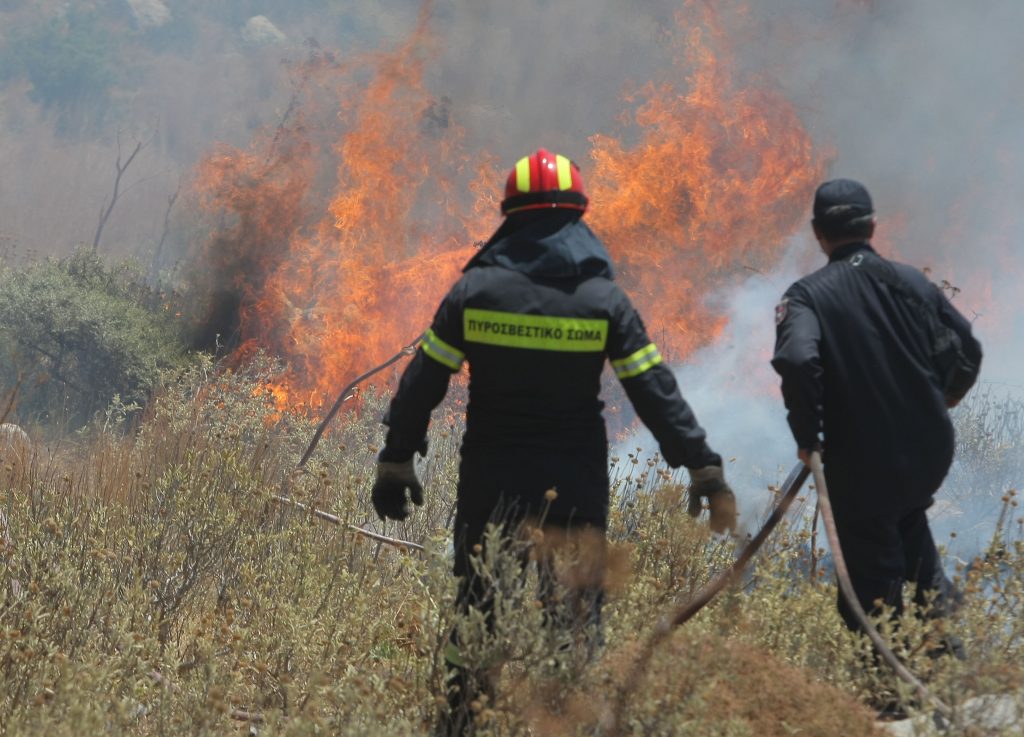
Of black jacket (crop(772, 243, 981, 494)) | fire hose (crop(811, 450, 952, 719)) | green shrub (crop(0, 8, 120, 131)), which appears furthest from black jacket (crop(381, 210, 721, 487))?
green shrub (crop(0, 8, 120, 131))

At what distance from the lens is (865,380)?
3641mm

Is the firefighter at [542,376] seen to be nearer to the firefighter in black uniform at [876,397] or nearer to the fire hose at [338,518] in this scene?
the fire hose at [338,518]

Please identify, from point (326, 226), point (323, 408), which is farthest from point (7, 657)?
point (326, 226)

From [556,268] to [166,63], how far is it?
5025 centimetres

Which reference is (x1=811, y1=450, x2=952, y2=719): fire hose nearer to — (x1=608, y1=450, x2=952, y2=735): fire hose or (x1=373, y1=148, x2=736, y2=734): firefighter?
(x1=608, y1=450, x2=952, y2=735): fire hose

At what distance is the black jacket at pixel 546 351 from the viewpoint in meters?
3.26

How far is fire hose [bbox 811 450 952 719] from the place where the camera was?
2.79m

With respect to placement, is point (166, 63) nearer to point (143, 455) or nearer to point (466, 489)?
point (143, 455)

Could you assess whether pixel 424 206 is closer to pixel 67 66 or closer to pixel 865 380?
pixel 865 380

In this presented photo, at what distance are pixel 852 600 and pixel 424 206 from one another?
521 inches

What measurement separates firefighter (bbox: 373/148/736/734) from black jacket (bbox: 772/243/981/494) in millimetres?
521

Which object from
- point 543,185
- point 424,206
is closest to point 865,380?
point 543,185

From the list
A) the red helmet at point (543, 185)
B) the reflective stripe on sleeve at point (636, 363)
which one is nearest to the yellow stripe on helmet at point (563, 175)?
the red helmet at point (543, 185)

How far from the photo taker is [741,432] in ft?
44.3
